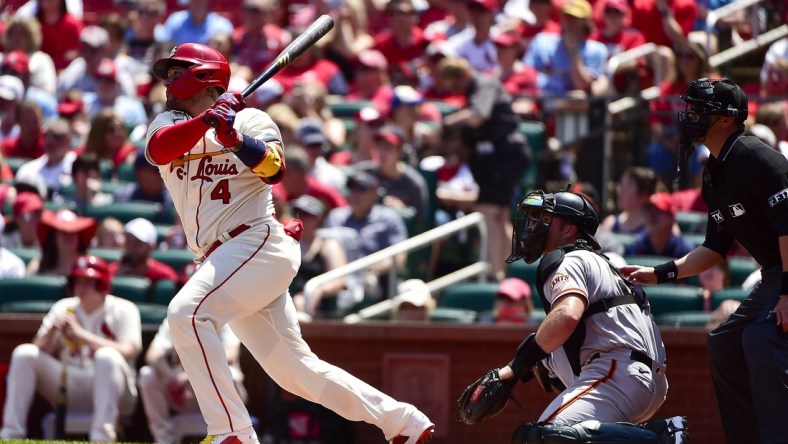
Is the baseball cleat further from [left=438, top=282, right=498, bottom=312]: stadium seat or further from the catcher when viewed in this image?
[left=438, top=282, right=498, bottom=312]: stadium seat

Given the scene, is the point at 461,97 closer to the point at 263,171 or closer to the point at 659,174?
the point at 659,174

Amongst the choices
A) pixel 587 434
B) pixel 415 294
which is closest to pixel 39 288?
pixel 415 294

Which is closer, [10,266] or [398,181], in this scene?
[10,266]

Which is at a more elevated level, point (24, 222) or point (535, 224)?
point (535, 224)

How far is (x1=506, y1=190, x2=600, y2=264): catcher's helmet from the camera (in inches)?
204

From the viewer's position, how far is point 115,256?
9586 mm

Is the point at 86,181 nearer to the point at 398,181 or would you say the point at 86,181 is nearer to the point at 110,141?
the point at 110,141

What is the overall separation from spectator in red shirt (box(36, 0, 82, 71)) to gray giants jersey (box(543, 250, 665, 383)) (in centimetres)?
936

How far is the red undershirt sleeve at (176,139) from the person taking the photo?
5168 mm

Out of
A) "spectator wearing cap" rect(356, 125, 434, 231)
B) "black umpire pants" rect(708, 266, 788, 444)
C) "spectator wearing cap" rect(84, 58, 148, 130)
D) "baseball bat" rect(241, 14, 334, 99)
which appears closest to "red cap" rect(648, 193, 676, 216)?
"spectator wearing cap" rect(356, 125, 434, 231)

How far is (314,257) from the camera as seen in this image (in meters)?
9.20

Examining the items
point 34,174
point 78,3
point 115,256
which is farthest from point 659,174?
Result: point 78,3

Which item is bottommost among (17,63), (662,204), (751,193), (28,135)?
(662,204)

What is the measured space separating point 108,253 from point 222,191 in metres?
4.40
